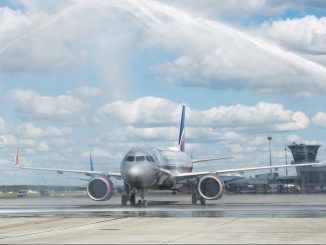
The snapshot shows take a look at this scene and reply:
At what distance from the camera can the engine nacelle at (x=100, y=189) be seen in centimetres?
6331

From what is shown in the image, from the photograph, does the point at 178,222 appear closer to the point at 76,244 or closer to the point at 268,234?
the point at 268,234

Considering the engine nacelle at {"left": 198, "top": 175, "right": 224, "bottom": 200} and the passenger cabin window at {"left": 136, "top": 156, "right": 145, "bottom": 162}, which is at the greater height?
the passenger cabin window at {"left": 136, "top": 156, "right": 145, "bottom": 162}

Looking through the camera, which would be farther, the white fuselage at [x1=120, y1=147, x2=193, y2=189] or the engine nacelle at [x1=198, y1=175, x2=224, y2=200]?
the engine nacelle at [x1=198, y1=175, x2=224, y2=200]

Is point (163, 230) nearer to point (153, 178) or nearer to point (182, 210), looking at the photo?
point (182, 210)

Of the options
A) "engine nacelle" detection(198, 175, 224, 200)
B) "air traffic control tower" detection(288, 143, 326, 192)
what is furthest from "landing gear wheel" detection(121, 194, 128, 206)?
"air traffic control tower" detection(288, 143, 326, 192)

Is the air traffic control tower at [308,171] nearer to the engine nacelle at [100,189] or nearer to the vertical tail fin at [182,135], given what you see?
the vertical tail fin at [182,135]

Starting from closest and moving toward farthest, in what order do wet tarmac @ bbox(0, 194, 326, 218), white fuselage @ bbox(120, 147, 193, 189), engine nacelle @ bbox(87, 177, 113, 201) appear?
wet tarmac @ bbox(0, 194, 326, 218), white fuselage @ bbox(120, 147, 193, 189), engine nacelle @ bbox(87, 177, 113, 201)

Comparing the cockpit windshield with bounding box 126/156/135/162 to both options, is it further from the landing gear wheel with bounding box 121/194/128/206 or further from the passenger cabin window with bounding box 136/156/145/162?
the landing gear wheel with bounding box 121/194/128/206

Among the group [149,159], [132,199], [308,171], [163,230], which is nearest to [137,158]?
[149,159]

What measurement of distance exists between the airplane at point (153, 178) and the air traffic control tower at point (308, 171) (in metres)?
62.2

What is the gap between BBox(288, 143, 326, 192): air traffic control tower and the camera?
137788mm

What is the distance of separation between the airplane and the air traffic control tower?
62.2m

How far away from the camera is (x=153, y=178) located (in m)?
60.4

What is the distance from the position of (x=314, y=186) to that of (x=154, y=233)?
124965 millimetres
